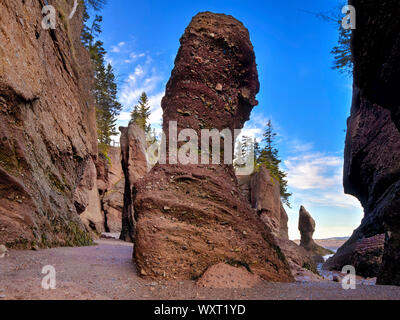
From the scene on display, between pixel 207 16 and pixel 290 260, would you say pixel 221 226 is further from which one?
pixel 207 16

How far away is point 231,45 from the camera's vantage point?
4691mm

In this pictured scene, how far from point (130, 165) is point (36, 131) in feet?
30.2

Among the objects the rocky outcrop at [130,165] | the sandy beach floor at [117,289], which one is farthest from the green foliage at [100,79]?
the sandy beach floor at [117,289]

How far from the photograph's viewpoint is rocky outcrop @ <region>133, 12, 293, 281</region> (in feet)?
10.4

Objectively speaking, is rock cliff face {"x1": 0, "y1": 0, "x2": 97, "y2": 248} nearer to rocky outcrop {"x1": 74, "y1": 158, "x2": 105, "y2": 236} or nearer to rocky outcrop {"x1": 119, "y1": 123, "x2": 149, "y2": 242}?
rocky outcrop {"x1": 74, "y1": 158, "x2": 105, "y2": 236}

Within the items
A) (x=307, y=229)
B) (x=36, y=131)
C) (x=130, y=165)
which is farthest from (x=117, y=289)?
(x=307, y=229)

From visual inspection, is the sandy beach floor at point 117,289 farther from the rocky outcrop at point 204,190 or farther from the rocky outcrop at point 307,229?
the rocky outcrop at point 307,229

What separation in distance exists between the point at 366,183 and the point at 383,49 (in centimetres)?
1046

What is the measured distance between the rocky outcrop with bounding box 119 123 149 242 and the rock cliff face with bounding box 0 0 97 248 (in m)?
5.51

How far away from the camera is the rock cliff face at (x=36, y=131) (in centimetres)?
401

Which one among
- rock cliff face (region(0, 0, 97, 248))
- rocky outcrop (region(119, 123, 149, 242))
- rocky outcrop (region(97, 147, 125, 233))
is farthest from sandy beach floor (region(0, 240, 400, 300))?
rocky outcrop (region(97, 147, 125, 233))

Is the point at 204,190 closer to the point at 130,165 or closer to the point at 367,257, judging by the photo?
the point at 367,257

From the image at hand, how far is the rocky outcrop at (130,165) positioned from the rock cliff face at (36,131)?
5511mm

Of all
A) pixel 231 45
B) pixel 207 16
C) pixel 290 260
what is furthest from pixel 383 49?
pixel 290 260
